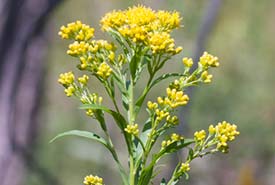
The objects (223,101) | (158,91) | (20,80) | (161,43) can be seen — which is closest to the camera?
(161,43)

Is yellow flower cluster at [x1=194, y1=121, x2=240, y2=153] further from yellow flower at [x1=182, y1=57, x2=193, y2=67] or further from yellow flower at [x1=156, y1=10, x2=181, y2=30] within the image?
yellow flower at [x1=156, y1=10, x2=181, y2=30]

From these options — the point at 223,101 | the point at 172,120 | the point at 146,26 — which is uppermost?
the point at 223,101

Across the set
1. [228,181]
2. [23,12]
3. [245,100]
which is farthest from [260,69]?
[23,12]

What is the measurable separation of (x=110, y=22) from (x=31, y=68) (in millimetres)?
7534

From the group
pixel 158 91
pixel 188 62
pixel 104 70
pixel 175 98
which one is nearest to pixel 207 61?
pixel 188 62

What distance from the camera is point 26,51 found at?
9359 millimetres

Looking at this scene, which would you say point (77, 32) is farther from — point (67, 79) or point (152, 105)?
point (152, 105)

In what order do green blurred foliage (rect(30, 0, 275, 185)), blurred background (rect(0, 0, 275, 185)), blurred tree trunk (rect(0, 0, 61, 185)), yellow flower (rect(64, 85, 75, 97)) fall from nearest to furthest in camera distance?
1. yellow flower (rect(64, 85, 75, 97))
2. blurred tree trunk (rect(0, 0, 61, 185))
3. blurred background (rect(0, 0, 275, 185))
4. green blurred foliage (rect(30, 0, 275, 185))

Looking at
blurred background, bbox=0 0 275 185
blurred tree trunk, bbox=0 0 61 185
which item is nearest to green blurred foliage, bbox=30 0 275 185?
blurred background, bbox=0 0 275 185

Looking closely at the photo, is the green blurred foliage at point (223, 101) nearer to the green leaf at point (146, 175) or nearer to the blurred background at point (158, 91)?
the blurred background at point (158, 91)

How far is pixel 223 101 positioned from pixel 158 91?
4.59ft

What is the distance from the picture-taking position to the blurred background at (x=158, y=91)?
8.48 metres

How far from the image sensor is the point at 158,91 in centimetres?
1252

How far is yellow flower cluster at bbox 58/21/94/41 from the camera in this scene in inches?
90.2
